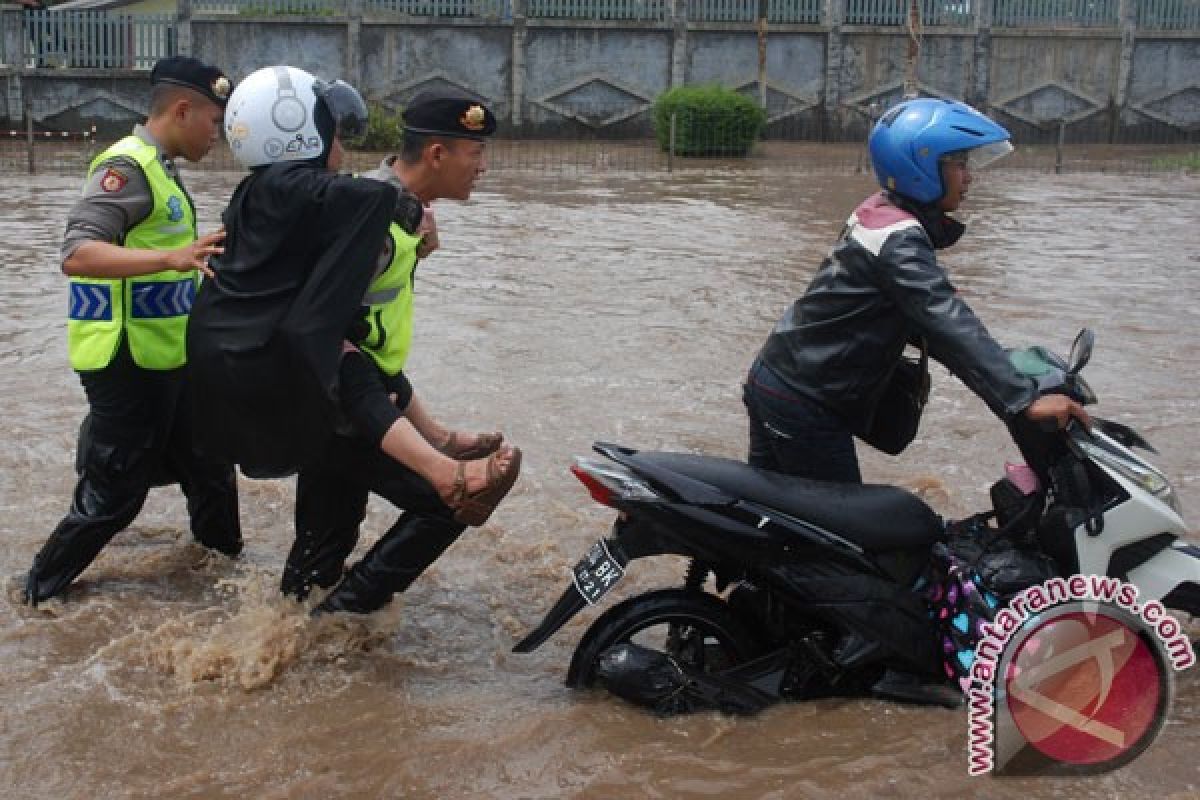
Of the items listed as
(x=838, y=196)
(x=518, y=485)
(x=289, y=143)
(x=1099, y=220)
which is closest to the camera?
(x=289, y=143)

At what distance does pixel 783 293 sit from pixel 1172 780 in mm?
7724

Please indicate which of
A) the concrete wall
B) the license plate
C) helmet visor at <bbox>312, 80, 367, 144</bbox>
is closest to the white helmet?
helmet visor at <bbox>312, 80, 367, 144</bbox>

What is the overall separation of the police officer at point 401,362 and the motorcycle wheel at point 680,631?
1.79 ft

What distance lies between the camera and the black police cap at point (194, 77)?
15.3 feet

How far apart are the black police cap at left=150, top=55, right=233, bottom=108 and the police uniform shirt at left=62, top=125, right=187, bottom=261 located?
1.16ft

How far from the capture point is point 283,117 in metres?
3.85

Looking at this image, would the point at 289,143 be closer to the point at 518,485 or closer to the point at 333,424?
the point at 333,424

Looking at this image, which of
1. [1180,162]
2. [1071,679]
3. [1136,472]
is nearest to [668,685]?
[1071,679]

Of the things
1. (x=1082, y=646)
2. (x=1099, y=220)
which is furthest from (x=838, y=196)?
(x=1082, y=646)

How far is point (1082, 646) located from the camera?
3.95m

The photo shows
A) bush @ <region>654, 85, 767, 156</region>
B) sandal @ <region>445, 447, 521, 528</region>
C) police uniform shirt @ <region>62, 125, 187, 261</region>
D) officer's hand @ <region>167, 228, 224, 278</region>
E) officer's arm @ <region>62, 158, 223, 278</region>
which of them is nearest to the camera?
sandal @ <region>445, 447, 521, 528</region>

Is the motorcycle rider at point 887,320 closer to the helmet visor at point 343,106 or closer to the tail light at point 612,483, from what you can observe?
the tail light at point 612,483

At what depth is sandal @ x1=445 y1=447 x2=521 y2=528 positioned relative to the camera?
11.7ft

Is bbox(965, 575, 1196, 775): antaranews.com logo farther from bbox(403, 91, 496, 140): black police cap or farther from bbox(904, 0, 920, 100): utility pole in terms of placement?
bbox(904, 0, 920, 100): utility pole
